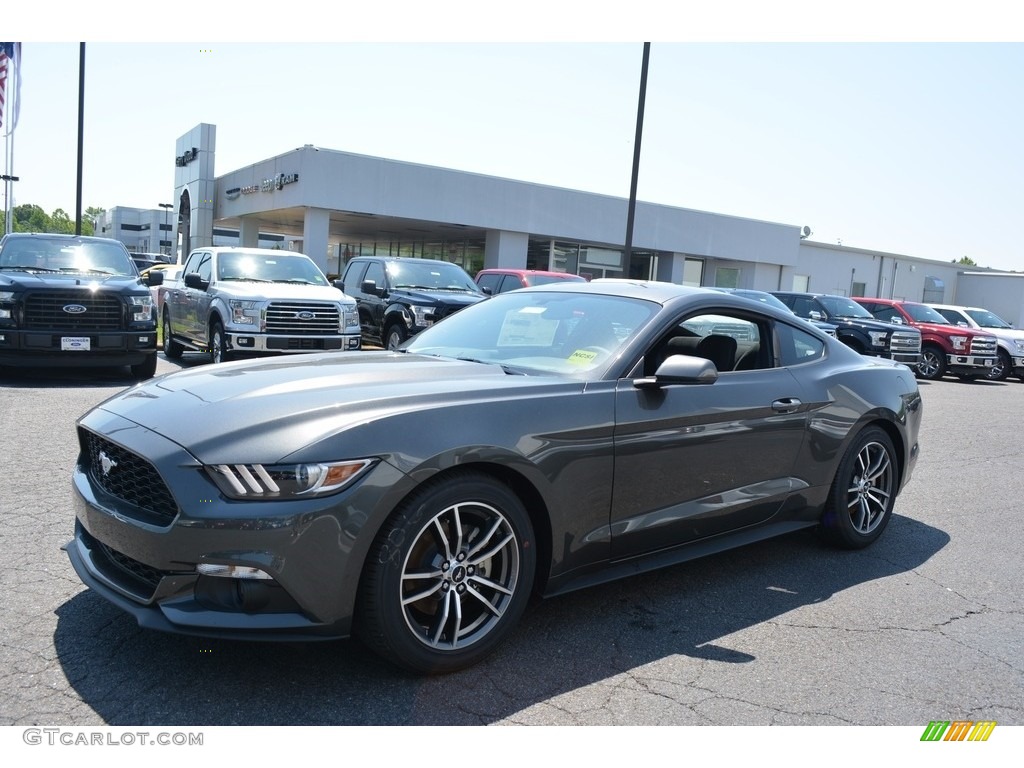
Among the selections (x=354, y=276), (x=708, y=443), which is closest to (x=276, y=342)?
(x=354, y=276)

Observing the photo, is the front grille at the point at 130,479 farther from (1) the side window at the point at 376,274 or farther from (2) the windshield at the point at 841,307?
(2) the windshield at the point at 841,307

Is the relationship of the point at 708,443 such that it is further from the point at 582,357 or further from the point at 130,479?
the point at 130,479

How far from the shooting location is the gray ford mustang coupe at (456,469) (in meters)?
2.92

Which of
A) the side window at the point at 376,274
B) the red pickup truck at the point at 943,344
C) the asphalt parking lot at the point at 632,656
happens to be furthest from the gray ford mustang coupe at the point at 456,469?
the red pickup truck at the point at 943,344

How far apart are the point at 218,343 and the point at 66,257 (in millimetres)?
2302

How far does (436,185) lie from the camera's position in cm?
3116

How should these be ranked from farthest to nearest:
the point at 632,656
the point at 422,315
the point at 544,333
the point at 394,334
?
Result: the point at 394,334 < the point at 422,315 < the point at 544,333 < the point at 632,656

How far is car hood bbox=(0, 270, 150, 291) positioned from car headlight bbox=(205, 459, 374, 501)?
890cm

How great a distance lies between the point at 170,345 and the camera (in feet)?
48.0

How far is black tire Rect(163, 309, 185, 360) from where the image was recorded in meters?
14.4

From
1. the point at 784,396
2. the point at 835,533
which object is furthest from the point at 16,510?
the point at 835,533

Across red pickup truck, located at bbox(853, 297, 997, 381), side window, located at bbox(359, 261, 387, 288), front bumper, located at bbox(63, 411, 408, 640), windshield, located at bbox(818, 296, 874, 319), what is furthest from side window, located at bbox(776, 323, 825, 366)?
red pickup truck, located at bbox(853, 297, 997, 381)

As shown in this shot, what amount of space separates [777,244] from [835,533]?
129ft
